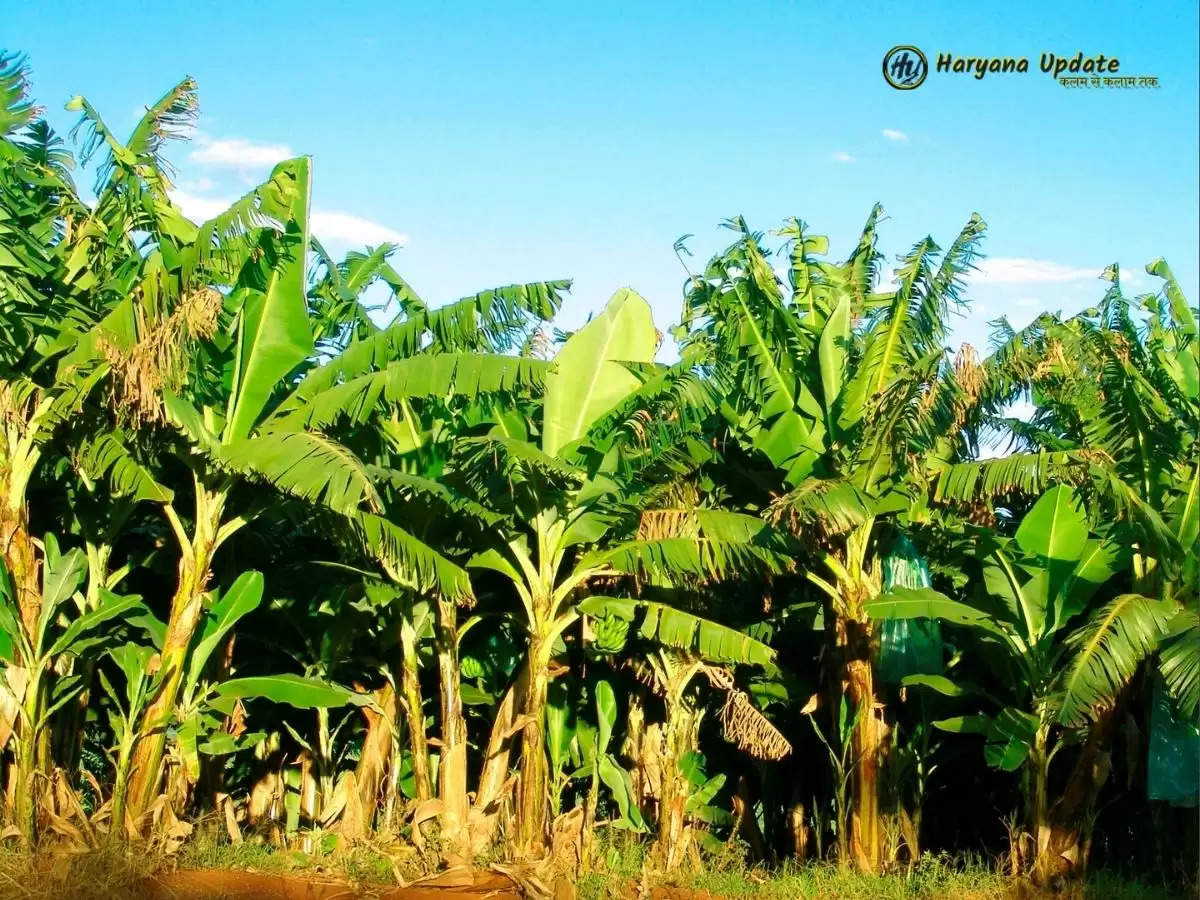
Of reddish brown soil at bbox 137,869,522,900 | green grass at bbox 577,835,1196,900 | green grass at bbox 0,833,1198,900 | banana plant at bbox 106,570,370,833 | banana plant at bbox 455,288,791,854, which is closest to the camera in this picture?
green grass at bbox 0,833,1198,900

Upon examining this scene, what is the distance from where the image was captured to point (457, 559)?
9445 mm

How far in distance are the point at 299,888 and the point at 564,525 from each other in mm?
2971

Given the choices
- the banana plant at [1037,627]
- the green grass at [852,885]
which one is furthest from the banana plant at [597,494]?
the banana plant at [1037,627]

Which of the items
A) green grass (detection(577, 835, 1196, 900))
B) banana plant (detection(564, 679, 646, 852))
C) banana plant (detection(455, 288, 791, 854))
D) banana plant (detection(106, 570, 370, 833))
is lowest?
green grass (detection(577, 835, 1196, 900))

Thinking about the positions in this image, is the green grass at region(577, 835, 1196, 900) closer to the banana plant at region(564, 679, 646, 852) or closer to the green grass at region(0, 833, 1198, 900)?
the green grass at region(0, 833, 1198, 900)

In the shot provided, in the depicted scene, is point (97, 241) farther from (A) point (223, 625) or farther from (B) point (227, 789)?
(B) point (227, 789)

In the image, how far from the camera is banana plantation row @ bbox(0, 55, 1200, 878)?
7930 mm

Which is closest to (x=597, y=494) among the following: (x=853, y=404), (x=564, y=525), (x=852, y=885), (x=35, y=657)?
(x=564, y=525)

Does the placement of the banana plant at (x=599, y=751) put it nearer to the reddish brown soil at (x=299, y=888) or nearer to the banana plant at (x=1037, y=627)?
the reddish brown soil at (x=299, y=888)

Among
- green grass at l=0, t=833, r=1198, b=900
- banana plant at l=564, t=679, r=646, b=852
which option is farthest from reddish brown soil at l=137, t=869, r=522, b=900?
banana plant at l=564, t=679, r=646, b=852

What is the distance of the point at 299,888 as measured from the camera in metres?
8.09

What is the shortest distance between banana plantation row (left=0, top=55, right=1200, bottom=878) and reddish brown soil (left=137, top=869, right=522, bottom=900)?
23 cm

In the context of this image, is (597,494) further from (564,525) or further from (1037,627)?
(1037,627)

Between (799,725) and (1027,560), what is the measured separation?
3.15 metres
